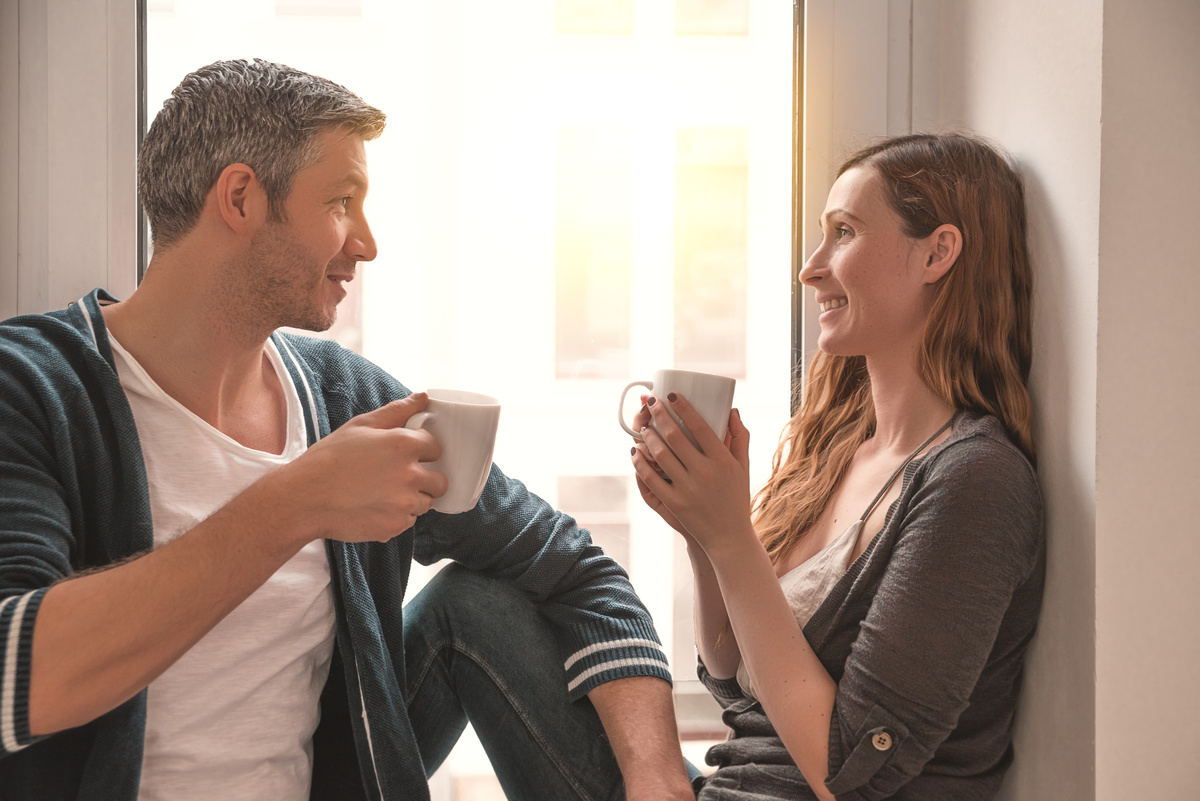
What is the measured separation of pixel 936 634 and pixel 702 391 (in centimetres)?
36

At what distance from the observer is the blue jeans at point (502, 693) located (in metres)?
1.27

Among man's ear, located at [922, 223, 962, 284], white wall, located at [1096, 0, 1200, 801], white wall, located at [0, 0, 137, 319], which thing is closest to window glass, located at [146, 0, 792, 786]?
white wall, located at [0, 0, 137, 319]

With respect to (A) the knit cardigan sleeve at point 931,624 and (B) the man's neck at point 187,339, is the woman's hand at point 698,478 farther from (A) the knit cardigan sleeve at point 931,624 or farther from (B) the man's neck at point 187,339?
(B) the man's neck at point 187,339

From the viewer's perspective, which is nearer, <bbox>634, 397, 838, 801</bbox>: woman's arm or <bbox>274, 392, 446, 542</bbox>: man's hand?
<bbox>274, 392, 446, 542</bbox>: man's hand

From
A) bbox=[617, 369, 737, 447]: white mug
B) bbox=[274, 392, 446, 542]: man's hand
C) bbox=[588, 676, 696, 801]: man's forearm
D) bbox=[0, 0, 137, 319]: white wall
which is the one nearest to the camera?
bbox=[274, 392, 446, 542]: man's hand

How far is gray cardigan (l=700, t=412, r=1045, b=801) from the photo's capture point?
3.18 feet

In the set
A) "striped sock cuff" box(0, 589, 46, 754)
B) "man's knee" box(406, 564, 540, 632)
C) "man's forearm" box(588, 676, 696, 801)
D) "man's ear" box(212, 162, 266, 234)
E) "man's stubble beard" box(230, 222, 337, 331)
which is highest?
"man's ear" box(212, 162, 266, 234)

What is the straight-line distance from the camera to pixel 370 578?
125cm

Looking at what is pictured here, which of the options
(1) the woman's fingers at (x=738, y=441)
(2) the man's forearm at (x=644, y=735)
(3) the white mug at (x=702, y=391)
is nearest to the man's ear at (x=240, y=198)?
(3) the white mug at (x=702, y=391)

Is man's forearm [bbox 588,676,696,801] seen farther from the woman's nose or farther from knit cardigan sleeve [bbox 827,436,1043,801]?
A: the woman's nose

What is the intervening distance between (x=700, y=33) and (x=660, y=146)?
20 cm

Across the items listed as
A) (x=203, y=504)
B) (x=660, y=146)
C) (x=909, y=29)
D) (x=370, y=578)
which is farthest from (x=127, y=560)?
(x=909, y=29)

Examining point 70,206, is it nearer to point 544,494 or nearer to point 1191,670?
point 544,494

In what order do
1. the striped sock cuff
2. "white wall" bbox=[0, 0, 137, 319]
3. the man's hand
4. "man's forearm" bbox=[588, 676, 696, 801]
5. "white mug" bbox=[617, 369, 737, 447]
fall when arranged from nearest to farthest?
1. the striped sock cuff
2. the man's hand
3. "white mug" bbox=[617, 369, 737, 447]
4. "man's forearm" bbox=[588, 676, 696, 801]
5. "white wall" bbox=[0, 0, 137, 319]
